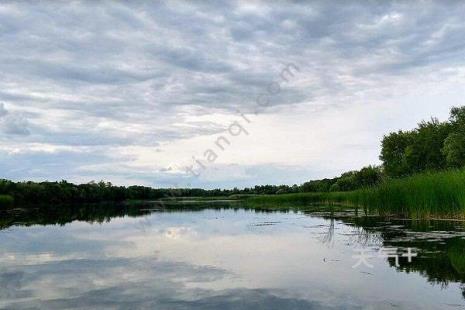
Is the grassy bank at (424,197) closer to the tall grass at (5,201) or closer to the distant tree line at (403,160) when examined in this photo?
the distant tree line at (403,160)

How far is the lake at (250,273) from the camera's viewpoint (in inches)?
268

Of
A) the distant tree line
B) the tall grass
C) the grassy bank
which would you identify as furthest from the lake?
the tall grass

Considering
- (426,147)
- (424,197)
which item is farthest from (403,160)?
(424,197)

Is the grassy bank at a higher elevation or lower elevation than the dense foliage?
lower

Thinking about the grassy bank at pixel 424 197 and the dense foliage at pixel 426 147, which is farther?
the dense foliage at pixel 426 147

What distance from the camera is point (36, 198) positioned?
7188 centimetres

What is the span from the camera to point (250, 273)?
356 inches

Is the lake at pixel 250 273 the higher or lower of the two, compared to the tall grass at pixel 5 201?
lower

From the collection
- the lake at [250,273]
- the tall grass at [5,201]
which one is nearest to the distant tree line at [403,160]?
the tall grass at [5,201]

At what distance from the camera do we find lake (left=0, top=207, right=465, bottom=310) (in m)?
6.82

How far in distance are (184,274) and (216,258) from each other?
2.17 metres

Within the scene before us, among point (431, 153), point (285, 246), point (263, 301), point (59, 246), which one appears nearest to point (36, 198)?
point (431, 153)

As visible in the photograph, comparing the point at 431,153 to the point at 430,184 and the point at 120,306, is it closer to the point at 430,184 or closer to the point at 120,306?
the point at 430,184

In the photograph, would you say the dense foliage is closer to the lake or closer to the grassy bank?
the grassy bank
